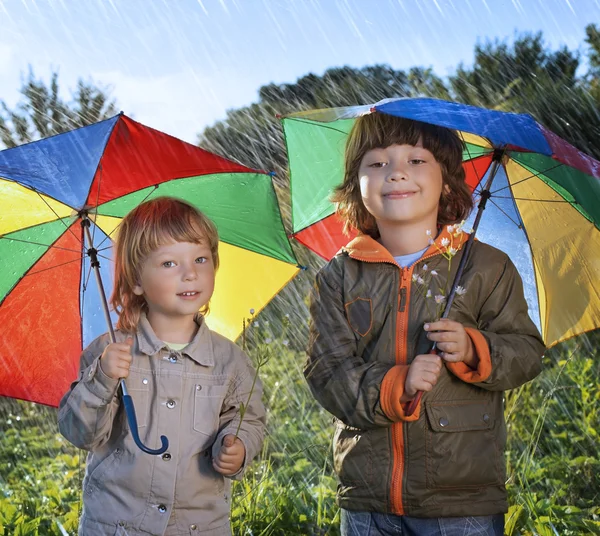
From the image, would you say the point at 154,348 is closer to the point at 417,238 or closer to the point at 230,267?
the point at 230,267

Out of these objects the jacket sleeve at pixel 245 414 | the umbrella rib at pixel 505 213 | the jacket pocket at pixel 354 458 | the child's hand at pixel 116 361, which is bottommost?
the jacket pocket at pixel 354 458

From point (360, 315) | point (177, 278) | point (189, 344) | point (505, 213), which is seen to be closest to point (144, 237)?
point (177, 278)

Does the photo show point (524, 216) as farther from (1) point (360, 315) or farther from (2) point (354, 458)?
(2) point (354, 458)

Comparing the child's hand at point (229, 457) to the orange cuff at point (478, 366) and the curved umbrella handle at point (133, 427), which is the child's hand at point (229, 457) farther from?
the orange cuff at point (478, 366)

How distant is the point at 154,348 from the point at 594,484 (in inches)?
107

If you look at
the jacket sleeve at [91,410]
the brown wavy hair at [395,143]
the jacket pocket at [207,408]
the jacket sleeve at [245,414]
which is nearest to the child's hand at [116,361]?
the jacket sleeve at [91,410]

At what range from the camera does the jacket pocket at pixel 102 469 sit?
261 cm

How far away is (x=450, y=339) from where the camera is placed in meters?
2.51

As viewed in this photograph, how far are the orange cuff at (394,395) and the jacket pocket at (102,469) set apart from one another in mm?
807

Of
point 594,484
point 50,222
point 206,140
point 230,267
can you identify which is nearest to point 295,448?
point 594,484

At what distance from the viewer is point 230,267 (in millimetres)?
3230

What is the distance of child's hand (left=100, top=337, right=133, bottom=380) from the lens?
8.30 feet

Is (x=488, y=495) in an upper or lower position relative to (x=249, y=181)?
lower

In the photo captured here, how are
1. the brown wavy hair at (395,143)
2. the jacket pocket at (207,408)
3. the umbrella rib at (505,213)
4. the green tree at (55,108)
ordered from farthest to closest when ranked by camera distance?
the green tree at (55,108) < the umbrella rib at (505,213) < the brown wavy hair at (395,143) < the jacket pocket at (207,408)
